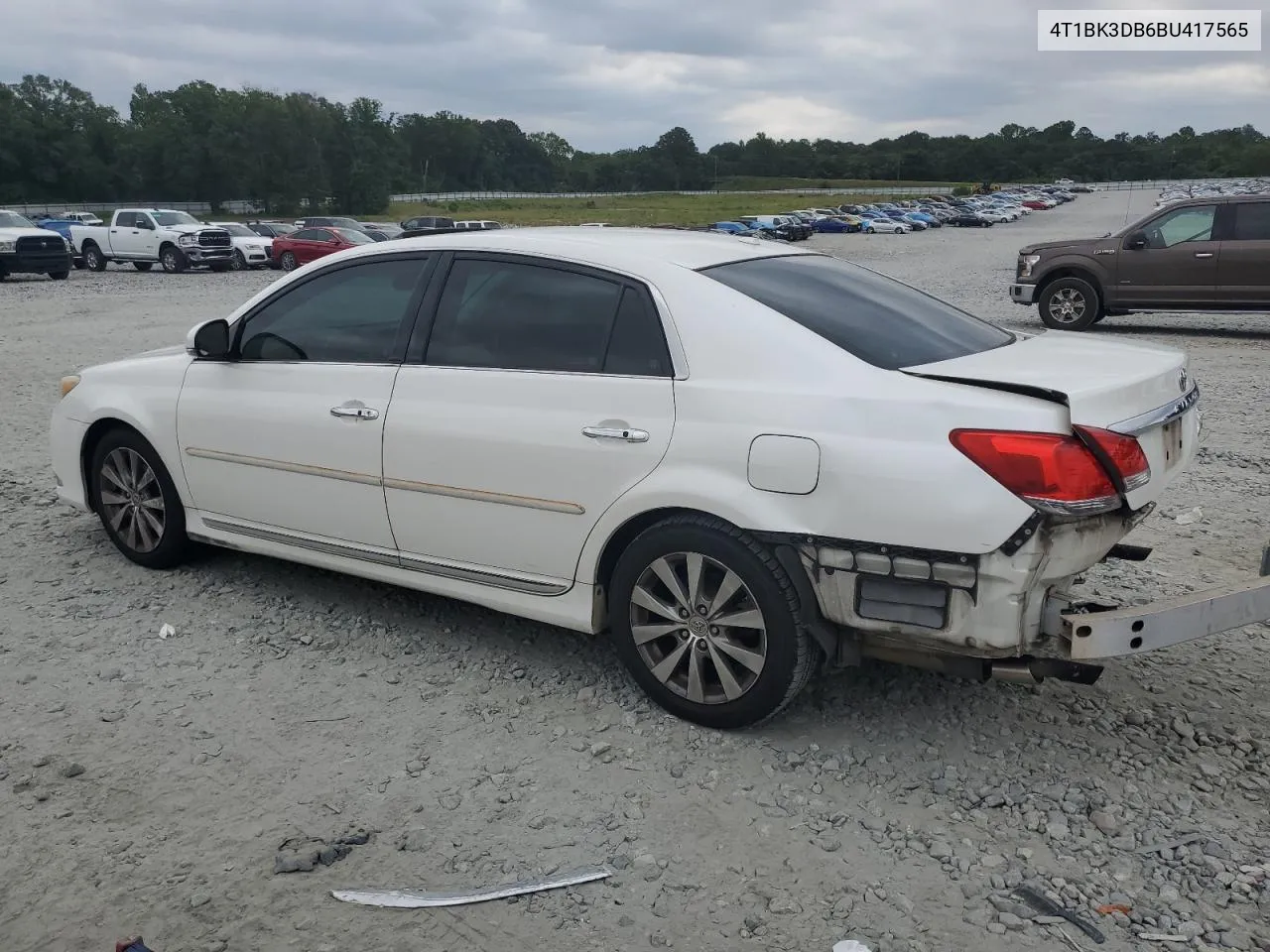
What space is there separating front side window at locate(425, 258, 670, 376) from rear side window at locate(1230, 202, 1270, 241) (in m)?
12.4

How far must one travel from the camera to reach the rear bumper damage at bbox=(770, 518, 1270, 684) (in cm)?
302

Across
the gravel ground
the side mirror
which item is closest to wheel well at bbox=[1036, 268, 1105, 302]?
the gravel ground

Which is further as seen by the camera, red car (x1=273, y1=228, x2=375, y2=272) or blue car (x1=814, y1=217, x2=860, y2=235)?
blue car (x1=814, y1=217, x2=860, y2=235)

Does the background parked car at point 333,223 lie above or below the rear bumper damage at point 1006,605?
above

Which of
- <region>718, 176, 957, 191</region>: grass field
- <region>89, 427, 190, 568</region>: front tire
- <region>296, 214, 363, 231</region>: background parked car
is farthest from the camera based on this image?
<region>718, 176, 957, 191</region>: grass field

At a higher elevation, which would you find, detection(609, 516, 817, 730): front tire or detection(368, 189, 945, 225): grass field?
Answer: detection(368, 189, 945, 225): grass field

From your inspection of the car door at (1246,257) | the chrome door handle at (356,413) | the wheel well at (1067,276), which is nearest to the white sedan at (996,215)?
the wheel well at (1067,276)

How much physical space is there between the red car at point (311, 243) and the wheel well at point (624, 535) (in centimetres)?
2590

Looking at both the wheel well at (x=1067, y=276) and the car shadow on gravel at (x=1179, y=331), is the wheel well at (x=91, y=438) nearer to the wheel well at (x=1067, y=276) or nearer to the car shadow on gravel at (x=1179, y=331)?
the car shadow on gravel at (x=1179, y=331)

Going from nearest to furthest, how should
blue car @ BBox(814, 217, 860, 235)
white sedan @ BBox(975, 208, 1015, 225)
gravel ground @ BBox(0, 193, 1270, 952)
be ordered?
gravel ground @ BBox(0, 193, 1270, 952)
blue car @ BBox(814, 217, 860, 235)
white sedan @ BBox(975, 208, 1015, 225)

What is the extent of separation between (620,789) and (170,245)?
29.2m

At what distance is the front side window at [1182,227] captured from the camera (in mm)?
13367

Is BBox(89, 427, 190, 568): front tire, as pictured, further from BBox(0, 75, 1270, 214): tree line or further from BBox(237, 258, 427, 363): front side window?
BBox(0, 75, 1270, 214): tree line

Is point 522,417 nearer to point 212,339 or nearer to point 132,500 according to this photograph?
point 212,339
